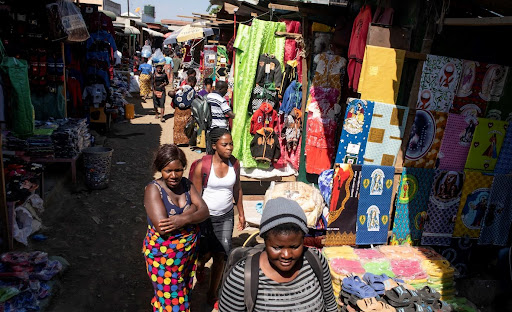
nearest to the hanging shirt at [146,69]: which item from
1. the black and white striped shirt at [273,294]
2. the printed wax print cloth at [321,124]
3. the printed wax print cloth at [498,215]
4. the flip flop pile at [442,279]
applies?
the printed wax print cloth at [321,124]

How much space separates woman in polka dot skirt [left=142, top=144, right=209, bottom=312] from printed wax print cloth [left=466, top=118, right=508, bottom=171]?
3.28 meters

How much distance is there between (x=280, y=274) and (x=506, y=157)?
379 cm

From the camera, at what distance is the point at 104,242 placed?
205 inches

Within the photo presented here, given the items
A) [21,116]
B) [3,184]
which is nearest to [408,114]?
[3,184]

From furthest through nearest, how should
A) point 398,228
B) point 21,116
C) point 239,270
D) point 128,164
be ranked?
1. point 128,164
2. point 21,116
3. point 398,228
4. point 239,270

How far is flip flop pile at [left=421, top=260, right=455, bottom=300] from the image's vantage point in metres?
4.07

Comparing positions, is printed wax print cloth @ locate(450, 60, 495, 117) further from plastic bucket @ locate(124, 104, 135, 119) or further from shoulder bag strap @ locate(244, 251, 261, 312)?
plastic bucket @ locate(124, 104, 135, 119)

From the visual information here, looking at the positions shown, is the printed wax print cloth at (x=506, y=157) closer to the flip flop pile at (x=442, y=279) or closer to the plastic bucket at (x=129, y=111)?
the flip flop pile at (x=442, y=279)

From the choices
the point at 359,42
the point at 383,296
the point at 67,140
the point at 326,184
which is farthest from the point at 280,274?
the point at 67,140

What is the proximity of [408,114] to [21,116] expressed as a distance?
5408 millimetres

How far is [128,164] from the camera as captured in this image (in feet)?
28.0

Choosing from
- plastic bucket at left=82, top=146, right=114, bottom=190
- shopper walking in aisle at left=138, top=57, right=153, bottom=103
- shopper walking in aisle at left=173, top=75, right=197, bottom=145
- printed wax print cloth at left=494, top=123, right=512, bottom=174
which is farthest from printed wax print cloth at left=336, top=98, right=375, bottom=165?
shopper walking in aisle at left=138, top=57, right=153, bottom=103

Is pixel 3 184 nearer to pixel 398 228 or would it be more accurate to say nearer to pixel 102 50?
pixel 398 228

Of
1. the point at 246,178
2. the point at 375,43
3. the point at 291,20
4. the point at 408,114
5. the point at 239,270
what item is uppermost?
the point at 291,20
